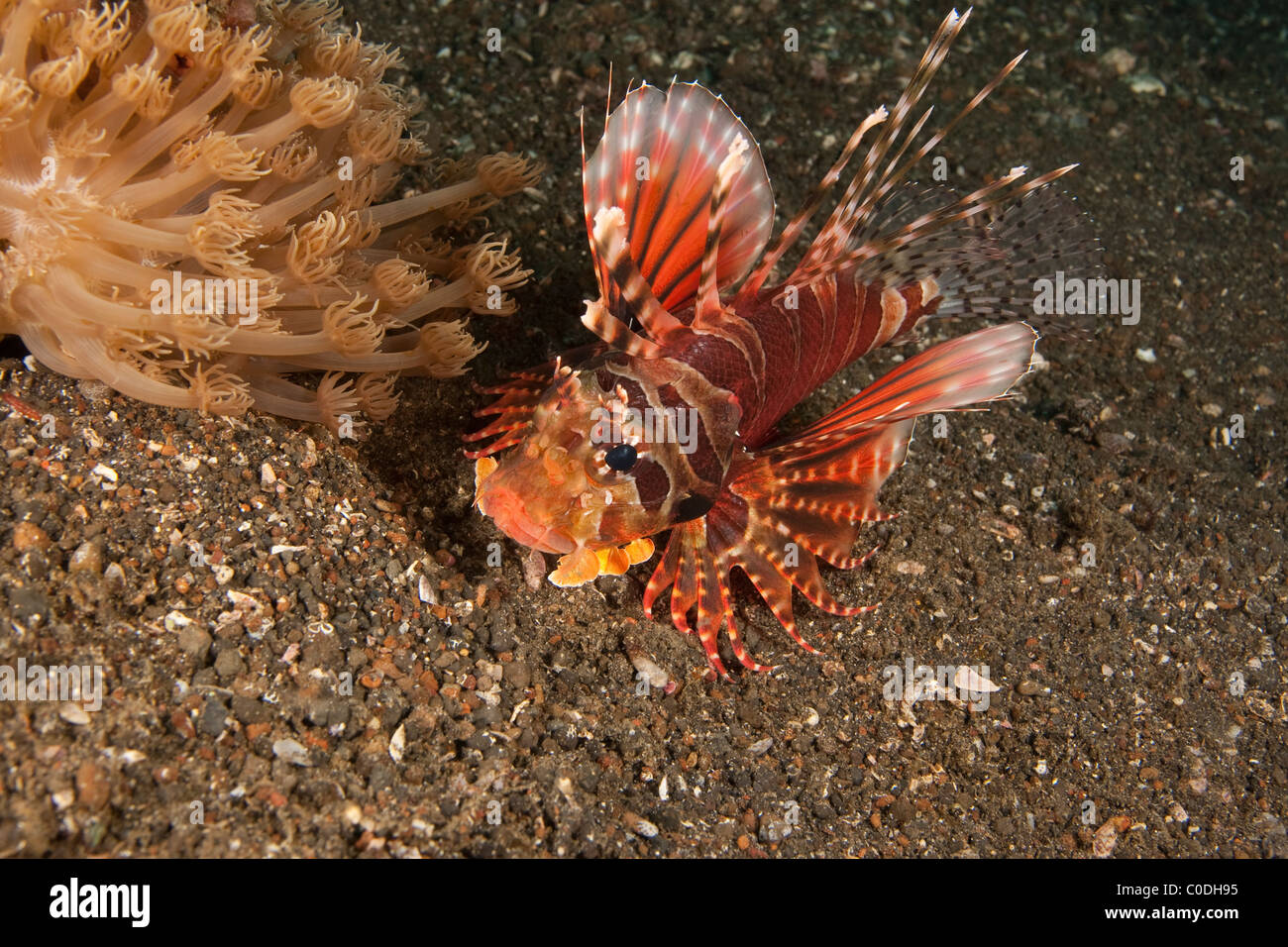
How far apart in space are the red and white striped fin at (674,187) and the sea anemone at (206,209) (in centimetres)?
68

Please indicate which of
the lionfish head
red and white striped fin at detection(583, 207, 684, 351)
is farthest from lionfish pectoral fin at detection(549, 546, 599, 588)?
red and white striped fin at detection(583, 207, 684, 351)

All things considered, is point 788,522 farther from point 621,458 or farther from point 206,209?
point 206,209

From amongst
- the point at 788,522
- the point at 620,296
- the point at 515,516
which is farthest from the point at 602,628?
the point at 620,296

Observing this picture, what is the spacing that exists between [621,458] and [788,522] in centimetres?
122

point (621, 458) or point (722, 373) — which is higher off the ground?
point (722, 373)

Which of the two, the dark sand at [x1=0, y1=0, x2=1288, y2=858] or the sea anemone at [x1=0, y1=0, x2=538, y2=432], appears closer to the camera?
the dark sand at [x1=0, y1=0, x2=1288, y2=858]

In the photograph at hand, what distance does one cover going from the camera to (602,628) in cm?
407

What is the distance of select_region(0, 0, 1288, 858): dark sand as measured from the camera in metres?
2.98

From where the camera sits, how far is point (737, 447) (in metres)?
4.25

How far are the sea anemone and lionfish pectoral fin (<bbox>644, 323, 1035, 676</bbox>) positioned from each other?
4.86 feet

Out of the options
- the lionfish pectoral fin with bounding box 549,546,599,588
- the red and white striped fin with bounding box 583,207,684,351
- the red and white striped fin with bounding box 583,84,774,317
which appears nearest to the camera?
the red and white striped fin with bounding box 583,207,684,351

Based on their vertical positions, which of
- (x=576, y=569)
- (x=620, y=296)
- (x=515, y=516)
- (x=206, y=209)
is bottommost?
(x=576, y=569)

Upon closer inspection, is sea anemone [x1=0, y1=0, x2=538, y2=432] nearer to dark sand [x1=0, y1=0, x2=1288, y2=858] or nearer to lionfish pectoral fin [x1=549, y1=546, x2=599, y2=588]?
dark sand [x1=0, y1=0, x2=1288, y2=858]
